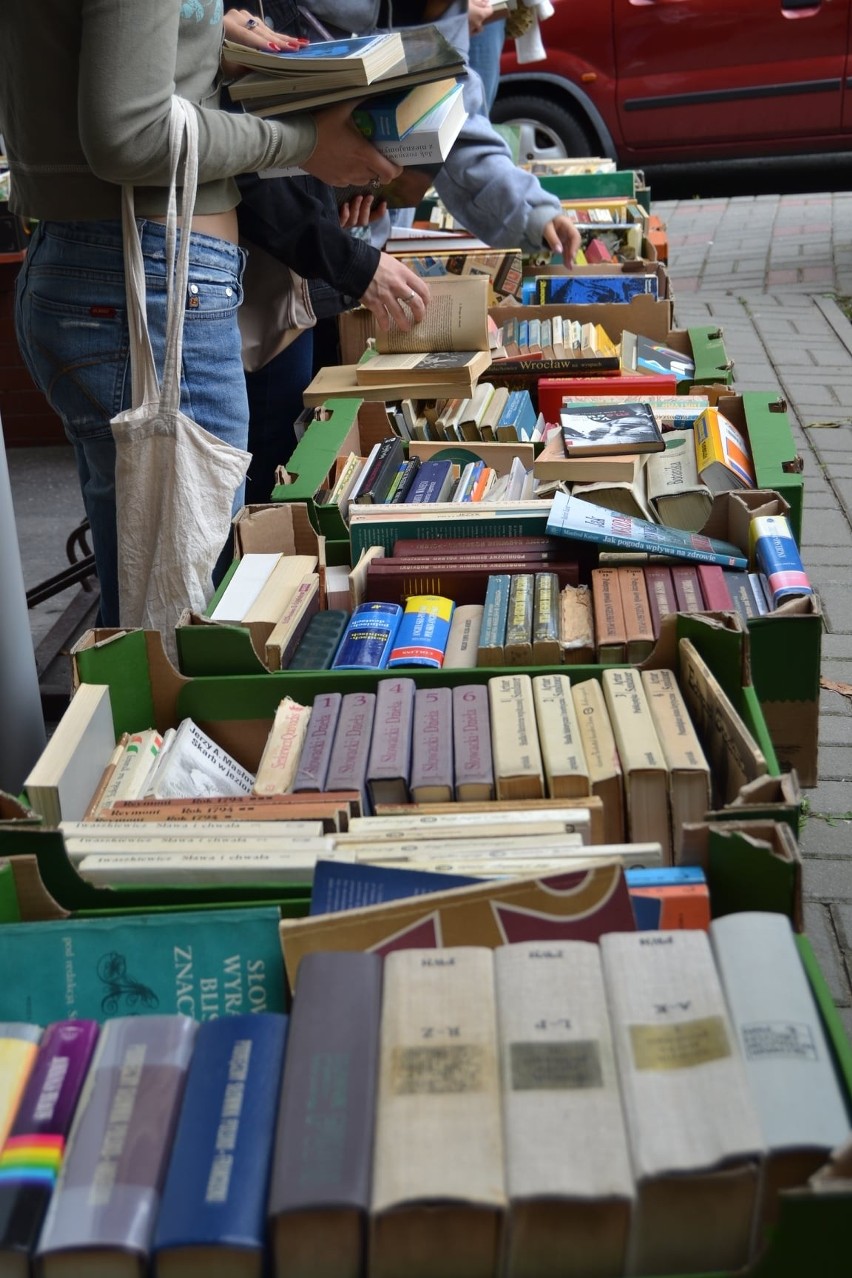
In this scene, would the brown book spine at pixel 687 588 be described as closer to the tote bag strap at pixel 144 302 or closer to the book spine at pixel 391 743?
the book spine at pixel 391 743

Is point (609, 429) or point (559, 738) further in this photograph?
point (609, 429)

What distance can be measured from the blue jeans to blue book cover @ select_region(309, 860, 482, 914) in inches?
42.3

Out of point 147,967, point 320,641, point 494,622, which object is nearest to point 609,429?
point 494,622

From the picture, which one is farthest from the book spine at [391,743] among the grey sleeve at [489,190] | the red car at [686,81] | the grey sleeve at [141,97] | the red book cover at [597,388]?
the red car at [686,81]

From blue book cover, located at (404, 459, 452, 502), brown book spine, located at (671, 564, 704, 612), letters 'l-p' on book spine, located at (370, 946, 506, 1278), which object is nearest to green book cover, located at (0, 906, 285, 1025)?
letters 'l-p' on book spine, located at (370, 946, 506, 1278)

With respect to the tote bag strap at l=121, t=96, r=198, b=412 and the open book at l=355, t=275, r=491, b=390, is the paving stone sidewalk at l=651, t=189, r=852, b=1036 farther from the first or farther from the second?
the tote bag strap at l=121, t=96, r=198, b=412

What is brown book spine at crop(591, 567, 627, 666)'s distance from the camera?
5.68ft

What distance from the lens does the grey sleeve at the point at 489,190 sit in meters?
3.58

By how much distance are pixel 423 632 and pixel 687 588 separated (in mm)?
385

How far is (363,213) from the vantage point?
2.95 metres

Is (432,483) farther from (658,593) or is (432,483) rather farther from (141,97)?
(141,97)

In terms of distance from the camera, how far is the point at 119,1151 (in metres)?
0.95

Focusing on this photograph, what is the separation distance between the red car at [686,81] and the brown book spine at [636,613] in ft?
22.5

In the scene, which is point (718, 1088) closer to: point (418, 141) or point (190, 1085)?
point (190, 1085)
